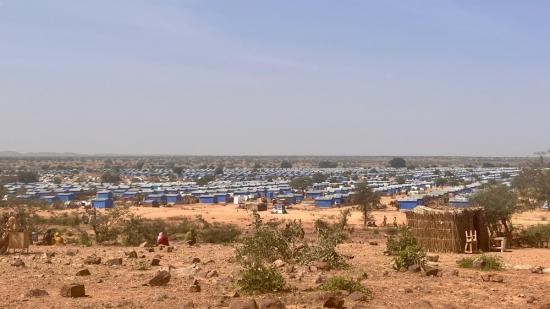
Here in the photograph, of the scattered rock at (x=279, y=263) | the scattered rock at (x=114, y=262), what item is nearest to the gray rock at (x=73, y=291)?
the scattered rock at (x=114, y=262)

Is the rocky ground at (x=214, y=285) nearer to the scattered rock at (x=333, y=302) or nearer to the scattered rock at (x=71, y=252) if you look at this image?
the scattered rock at (x=333, y=302)

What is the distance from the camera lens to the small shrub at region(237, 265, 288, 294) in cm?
1114

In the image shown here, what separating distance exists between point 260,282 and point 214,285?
Answer: 1.21 meters

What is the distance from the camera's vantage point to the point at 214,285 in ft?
39.3

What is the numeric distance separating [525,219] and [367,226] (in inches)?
479

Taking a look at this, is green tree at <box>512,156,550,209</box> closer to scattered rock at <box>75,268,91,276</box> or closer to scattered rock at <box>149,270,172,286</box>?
scattered rock at <box>75,268,91,276</box>

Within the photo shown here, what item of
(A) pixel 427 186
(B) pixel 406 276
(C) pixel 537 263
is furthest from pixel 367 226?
(A) pixel 427 186

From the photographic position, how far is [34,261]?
51.5 feet

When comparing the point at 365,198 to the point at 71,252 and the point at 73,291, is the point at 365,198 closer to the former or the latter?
the point at 71,252

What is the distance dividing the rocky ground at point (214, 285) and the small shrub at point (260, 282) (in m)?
0.24

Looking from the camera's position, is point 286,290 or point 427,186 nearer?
point 286,290

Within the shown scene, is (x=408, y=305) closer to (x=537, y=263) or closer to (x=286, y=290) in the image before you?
(x=286, y=290)

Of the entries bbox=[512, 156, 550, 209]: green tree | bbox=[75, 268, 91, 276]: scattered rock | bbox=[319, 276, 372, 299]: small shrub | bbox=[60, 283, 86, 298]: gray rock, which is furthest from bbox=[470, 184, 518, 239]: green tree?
bbox=[512, 156, 550, 209]: green tree

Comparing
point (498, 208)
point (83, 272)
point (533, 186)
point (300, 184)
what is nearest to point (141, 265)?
point (83, 272)
